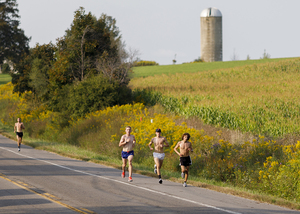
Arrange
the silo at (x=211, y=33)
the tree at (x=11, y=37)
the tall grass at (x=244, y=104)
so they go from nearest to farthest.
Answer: the tall grass at (x=244, y=104)
the tree at (x=11, y=37)
the silo at (x=211, y=33)

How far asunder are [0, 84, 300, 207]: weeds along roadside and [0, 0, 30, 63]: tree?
51.1 metres

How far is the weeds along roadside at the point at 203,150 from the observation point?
1355 centimetres

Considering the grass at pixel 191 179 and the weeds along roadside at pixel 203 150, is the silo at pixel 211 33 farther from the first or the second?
the grass at pixel 191 179

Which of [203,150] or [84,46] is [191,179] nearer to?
[203,150]

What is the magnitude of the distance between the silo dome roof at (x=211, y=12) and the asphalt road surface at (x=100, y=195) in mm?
86331

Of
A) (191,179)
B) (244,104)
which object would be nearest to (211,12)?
(244,104)

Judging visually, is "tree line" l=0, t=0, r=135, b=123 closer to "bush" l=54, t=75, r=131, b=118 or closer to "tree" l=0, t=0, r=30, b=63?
"bush" l=54, t=75, r=131, b=118

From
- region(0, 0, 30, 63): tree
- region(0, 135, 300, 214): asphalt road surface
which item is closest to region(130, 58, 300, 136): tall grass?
region(0, 135, 300, 214): asphalt road surface

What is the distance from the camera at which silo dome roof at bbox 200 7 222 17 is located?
9704 cm

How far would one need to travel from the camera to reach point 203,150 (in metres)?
18.4

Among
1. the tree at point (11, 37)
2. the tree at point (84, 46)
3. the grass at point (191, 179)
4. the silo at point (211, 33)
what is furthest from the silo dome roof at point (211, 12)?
the grass at point (191, 179)

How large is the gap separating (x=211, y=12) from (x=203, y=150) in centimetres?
8409

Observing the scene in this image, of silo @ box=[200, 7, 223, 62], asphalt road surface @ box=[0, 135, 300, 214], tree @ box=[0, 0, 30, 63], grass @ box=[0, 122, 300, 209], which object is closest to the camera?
asphalt road surface @ box=[0, 135, 300, 214]

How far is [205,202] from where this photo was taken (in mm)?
10469
